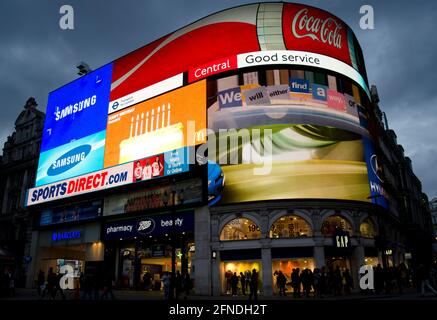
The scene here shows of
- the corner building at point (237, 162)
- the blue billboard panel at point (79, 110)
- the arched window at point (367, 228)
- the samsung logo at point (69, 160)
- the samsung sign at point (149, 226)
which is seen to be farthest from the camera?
the blue billboard panel at point (79, 110)

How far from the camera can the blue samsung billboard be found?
41.0 meters

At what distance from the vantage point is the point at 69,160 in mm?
42281

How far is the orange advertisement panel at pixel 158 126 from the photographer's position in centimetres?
3406

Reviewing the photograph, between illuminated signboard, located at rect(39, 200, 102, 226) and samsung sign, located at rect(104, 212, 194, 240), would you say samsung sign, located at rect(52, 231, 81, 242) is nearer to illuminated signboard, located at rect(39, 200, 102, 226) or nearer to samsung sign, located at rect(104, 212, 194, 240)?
Answer: illuminated signboard, located at rect(39, 200, 102, 226)

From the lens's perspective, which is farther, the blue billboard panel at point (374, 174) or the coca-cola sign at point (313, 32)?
the coca-cola sign at point (313, 32)

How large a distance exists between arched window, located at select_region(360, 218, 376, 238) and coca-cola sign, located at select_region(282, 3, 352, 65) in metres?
15.1

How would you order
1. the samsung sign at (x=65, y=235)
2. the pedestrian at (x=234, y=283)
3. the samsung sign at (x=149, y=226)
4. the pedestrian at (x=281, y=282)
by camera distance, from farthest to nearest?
1. the samsung sign at (x=65, y=235)
2. the samsung sign at (x=149, y=226)
3. the pedestrian at (x=234, y=283)
4. the pedestrian at (x=281, y=282)

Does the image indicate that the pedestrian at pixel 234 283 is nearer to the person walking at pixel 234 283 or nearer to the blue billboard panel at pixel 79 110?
the person walking at pixel 234 283

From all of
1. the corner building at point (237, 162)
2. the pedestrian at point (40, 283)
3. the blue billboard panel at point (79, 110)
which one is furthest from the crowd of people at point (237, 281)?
the blue billboard panel at point (79, 110)

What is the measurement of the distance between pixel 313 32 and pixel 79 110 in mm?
27125

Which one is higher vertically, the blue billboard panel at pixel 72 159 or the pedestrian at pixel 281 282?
the blue billboard panel at pixel 72 159

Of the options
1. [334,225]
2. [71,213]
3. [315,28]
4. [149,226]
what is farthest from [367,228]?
[71,213]

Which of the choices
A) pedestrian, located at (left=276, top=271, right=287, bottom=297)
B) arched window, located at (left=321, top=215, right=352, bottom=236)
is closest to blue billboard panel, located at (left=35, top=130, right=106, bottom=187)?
pedestrian, located at (left=276, top=271, right=287, bottom=297)

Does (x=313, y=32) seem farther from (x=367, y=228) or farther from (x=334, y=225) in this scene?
(x=367, y=228)
